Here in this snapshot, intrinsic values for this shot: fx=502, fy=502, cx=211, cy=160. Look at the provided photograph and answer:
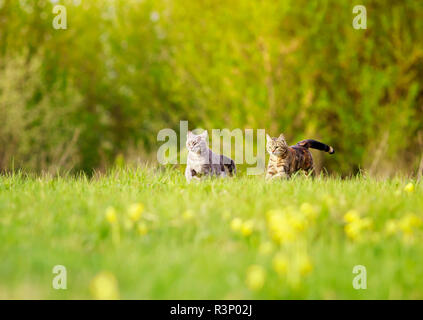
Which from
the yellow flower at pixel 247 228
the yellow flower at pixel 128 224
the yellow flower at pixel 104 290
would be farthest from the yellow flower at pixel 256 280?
the yellow flower at pixel 128 224

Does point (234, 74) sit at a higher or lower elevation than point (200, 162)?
higher

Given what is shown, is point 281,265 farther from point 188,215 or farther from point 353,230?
point 188,215

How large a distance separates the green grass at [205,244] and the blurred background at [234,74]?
4.68 meters

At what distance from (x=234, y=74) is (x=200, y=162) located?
18.0ft

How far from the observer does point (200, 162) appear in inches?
225

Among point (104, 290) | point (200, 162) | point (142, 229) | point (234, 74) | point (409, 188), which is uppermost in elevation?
point (234, 74)

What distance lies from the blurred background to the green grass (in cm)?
468

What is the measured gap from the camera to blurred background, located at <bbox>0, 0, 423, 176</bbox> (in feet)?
34.3

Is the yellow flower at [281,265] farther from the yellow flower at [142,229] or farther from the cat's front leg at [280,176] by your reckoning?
the cat's front leg at [280,176]

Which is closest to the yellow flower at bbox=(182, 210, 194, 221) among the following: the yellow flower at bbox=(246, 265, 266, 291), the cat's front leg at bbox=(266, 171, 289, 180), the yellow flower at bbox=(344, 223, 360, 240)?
the yellow flower at bbox=(246, 265, 266, 291)

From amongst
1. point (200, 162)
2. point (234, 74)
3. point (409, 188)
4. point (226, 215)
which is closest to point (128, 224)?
point (226, 215)

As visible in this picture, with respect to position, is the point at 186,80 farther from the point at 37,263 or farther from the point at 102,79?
the point at 37,263

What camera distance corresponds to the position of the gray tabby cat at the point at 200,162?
5.67m
